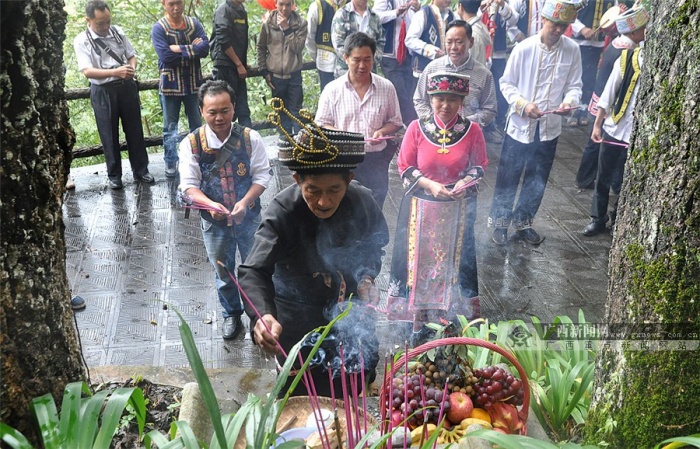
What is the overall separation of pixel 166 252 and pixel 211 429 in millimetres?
3928

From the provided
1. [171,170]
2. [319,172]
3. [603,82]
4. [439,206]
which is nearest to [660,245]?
[319,172]

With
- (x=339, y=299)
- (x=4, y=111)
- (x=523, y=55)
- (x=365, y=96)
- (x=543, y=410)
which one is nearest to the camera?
(x=4, y=111)

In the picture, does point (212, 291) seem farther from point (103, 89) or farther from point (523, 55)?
point (523, 55)

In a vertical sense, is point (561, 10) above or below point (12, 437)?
above

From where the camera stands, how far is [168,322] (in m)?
5.43

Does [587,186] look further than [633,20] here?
Yes

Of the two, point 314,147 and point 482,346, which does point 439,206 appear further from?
point 482,346

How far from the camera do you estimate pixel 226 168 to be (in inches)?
191

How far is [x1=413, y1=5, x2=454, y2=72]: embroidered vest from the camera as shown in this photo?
834 centimetres

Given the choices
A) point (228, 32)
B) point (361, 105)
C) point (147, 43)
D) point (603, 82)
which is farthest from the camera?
point (147, 43)

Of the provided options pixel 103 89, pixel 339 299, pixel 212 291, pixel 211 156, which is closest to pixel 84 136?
pixel 103 89

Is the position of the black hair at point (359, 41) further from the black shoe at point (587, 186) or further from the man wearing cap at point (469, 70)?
the black shoe at point (587, 186)

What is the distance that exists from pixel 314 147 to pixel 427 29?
5.53 metres

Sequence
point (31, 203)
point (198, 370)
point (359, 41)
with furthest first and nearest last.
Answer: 1. point (359, 41)
2. point (31, 203)
3. point (198, 370)
